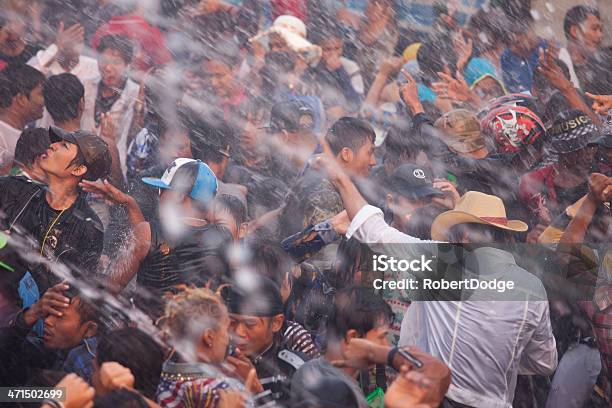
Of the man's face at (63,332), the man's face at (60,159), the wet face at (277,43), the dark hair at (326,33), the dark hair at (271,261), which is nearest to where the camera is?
the man's face at (63,332)

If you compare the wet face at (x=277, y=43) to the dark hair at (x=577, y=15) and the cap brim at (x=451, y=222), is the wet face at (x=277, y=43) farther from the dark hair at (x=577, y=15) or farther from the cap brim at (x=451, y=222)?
the cap brim at (x=451, y=222)

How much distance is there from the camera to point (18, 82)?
5.21 metres

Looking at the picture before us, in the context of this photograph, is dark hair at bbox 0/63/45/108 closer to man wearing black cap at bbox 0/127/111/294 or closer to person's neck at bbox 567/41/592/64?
man wearing black cap at bbox 0/127/111/294

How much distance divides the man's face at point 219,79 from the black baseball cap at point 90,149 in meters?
1.88

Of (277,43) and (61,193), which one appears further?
(277,43)

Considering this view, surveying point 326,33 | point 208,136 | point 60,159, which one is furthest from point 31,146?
point 326,33

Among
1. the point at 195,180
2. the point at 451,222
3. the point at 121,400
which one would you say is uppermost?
the point at 451,222

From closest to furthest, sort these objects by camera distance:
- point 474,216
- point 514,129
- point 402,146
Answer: point 474,216 → point 514,129 → point 402,146

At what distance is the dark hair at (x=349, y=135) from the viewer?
4441mm

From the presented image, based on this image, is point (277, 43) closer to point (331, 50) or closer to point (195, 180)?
point (331, 50)

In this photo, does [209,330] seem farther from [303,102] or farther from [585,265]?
[303,102]

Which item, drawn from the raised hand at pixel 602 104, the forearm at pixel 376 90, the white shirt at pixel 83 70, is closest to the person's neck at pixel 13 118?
the white shirt at pixel 83 70

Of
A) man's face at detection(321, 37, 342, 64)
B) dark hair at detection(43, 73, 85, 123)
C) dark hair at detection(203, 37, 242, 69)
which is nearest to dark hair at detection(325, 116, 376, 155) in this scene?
dark hair at detection(43, 73, 85, 123)

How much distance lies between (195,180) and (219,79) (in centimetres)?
229
